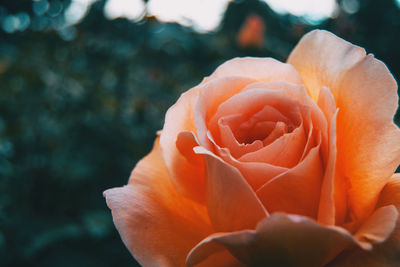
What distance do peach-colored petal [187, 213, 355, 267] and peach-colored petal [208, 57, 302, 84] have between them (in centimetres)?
27

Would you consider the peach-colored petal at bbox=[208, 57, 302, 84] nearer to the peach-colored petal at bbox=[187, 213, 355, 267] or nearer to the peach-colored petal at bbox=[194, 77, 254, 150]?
the peach-colored petal at bbox=[194, 77, 254, 150]

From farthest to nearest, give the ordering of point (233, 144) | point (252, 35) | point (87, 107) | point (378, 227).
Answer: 1. point (252, 35)
2. point (87, 107)
3. point (233, 144)
4. point (378, 227)

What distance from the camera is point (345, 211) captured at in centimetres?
54

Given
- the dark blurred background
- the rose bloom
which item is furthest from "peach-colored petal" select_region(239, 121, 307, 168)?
the dark blurred background

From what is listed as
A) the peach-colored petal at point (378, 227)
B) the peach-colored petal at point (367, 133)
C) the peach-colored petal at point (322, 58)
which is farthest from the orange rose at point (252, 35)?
the peach-colored petal at point (378, 227)

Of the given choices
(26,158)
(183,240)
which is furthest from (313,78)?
(26,158)

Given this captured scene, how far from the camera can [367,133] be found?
508 millimetres

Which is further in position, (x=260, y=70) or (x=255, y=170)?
(x=260, y=70)

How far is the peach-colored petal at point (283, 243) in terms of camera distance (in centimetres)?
43

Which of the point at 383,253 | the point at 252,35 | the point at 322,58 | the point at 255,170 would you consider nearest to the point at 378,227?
the point at 383,253

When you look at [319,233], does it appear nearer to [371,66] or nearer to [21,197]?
[371,66]

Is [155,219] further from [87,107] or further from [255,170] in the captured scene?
[87,107]

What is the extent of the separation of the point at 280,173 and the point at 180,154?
19 cm

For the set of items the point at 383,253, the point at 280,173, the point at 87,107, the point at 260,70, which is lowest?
the point at 87,107
